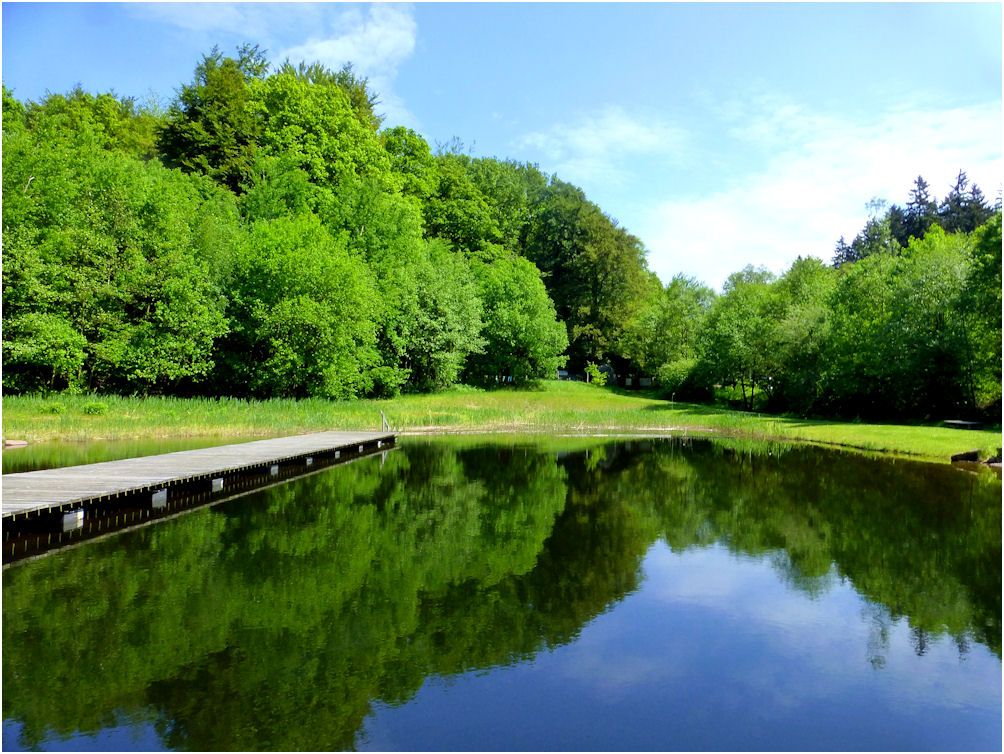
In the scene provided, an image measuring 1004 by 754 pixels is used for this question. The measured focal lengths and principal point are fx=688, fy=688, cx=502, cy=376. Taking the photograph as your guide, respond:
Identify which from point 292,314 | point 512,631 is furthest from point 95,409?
point 512,631

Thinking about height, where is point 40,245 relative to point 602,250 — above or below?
below

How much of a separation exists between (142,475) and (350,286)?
28.9 meters

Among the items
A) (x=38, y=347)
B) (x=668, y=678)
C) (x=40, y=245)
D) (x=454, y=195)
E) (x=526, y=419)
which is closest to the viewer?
(x=668, y=678)

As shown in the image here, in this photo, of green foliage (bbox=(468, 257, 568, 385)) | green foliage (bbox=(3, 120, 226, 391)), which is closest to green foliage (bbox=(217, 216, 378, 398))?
green foliage (bbox=(3, 120, 226, 391))

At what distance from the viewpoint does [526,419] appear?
135ft

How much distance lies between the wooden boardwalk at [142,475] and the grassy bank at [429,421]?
6465 mm

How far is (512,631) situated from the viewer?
8.62 m

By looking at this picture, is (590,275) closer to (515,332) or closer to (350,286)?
(515,332)

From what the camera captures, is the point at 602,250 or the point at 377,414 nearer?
the point at 377,414

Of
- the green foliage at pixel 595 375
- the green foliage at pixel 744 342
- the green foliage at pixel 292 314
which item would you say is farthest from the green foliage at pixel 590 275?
the green foliage at pixel 292 314

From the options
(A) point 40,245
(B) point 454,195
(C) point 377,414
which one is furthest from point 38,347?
(B) point 454,195

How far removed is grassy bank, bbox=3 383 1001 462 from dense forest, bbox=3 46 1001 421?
169 inches

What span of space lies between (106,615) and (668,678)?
22.7 feet

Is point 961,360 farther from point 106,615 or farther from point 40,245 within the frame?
point 40,245
